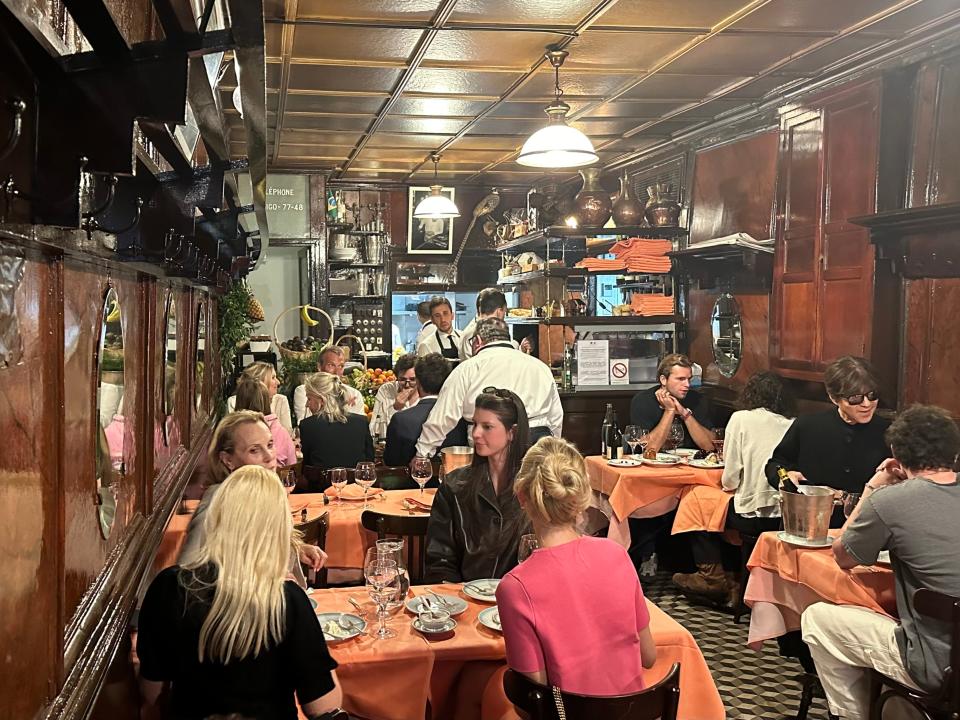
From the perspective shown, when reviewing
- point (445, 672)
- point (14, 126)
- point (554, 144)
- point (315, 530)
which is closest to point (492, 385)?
point (554, 144)

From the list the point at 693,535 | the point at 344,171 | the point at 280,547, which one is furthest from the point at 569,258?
the point at 280,547

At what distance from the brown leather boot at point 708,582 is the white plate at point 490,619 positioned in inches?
134

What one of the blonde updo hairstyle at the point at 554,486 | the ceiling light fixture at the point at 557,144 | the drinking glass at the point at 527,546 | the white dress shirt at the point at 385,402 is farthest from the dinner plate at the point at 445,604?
the white dress shirt at the point at 385,402

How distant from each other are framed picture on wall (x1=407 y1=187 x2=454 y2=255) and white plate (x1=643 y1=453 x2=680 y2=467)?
6.39m

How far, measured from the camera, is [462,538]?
386cm

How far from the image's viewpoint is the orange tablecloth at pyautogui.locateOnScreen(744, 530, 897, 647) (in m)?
3.80

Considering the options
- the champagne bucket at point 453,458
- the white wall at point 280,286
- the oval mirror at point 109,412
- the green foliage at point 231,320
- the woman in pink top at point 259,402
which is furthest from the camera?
the white wall at point 280,286

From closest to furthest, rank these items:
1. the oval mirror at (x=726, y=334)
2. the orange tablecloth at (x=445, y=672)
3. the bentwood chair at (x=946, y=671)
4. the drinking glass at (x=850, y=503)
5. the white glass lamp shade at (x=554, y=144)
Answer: the orange tablecloth at (x=445, y=672), the bentwood chair at (x=946, y=671), the drinking glass at (x=850, y=503), the white glass lamp shade at (x=554, y=144), the oval mirror at (x=726, y=334)

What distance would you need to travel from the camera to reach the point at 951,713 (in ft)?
10.7

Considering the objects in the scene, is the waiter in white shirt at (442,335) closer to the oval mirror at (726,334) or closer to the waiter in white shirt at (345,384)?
the waiter in white shirt at (345,384)

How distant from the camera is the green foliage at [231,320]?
32.0 ft

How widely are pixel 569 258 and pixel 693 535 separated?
13.4 ft

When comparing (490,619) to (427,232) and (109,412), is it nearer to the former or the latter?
(109,412)

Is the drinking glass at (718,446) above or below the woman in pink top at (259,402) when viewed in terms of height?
below
